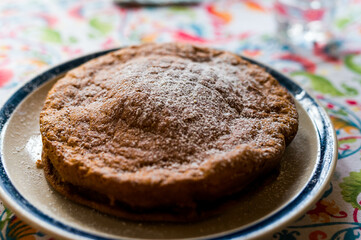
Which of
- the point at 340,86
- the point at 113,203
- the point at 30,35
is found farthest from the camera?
the point at 30,35

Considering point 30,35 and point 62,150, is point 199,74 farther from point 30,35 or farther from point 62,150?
point 30,35

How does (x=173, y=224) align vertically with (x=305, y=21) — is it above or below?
below

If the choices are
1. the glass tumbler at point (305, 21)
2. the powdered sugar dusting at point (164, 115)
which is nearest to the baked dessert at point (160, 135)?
the powdered sugar dusting at point (164, 115)

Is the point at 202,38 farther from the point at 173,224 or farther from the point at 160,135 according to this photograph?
the point at 173,224

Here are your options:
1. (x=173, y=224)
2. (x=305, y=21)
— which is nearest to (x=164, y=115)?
(x=173, y=224)

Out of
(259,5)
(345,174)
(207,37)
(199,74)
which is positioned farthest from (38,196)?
(259,5)

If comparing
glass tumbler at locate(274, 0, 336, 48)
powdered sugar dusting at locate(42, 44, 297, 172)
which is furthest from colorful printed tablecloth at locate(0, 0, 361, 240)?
powdered sugar dusting at locate(42, 44, 297, 172)
